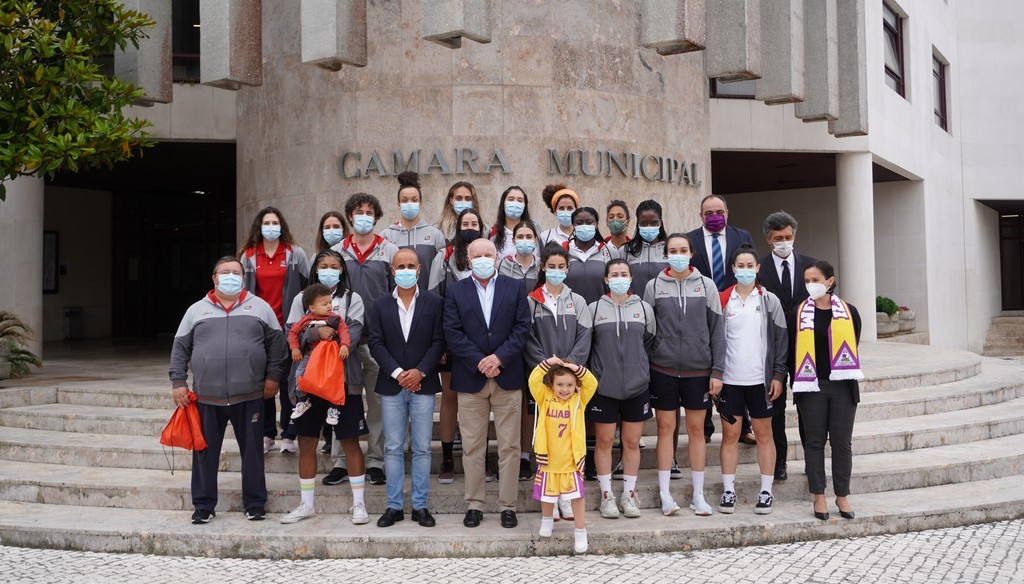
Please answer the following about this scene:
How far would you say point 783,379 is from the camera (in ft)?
20.5

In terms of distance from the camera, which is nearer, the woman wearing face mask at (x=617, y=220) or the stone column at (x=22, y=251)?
the woman wearing face mask at (x=617, y=220)

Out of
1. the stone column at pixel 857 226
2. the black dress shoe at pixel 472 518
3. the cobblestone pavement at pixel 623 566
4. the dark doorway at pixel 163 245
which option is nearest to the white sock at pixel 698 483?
the cobblestone pavement at pixel 623 566

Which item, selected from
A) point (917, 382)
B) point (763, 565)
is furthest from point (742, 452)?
point (917, 382)

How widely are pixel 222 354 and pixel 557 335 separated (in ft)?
7.86

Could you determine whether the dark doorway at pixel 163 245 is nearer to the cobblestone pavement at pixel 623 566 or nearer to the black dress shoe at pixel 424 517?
the cobblestone pavement at pixel 623 566

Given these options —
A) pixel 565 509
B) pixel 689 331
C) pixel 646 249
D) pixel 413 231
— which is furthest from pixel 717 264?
pixel 413 231

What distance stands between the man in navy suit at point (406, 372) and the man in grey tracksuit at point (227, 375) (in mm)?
870

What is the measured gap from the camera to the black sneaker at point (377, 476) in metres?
6.64

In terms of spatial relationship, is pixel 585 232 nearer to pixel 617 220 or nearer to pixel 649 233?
pixel 617 220

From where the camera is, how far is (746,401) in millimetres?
6340

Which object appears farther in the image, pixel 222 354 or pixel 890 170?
pixel 890 170

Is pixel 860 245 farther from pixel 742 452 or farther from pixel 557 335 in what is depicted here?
pixel 557 335

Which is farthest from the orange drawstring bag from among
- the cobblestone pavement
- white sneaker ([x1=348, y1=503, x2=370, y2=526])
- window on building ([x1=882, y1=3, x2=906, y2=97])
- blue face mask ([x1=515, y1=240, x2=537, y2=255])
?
window on building ([x1=882, y1=3, x2=906, y2=97])

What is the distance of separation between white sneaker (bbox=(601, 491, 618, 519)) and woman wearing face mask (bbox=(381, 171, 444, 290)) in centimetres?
223
